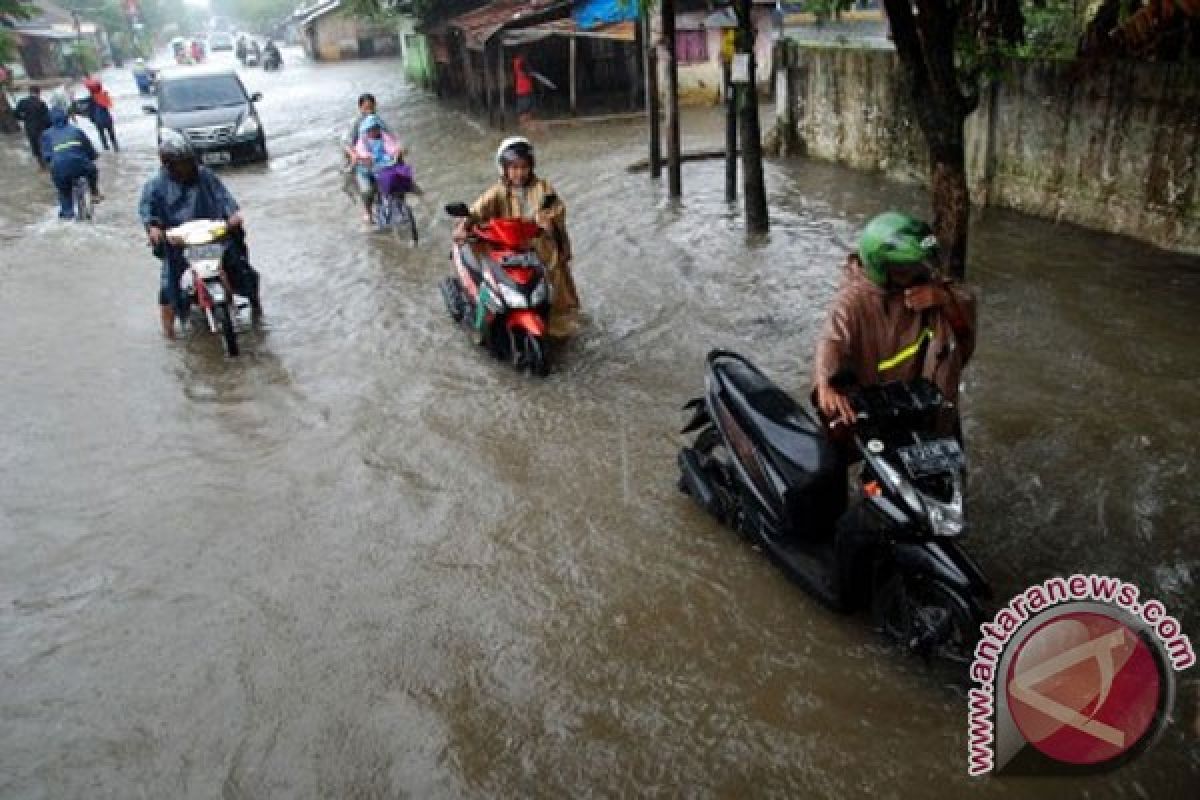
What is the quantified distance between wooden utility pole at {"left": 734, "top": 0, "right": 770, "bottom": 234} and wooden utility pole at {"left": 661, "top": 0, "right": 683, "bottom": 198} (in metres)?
1.31

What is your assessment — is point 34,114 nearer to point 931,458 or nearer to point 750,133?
point 750,133

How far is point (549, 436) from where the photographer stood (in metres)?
5.88

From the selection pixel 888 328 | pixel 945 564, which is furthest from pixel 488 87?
pixel 945 564

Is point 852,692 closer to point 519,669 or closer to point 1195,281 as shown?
point 519,669

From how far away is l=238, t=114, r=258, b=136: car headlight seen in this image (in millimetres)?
16891

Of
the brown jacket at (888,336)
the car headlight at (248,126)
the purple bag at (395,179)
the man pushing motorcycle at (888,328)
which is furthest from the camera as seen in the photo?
the car headlight at (248,126)

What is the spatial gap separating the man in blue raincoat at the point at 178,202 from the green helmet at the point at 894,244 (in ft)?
18.9

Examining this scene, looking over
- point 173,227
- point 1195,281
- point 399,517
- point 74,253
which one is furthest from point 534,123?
point 399,517

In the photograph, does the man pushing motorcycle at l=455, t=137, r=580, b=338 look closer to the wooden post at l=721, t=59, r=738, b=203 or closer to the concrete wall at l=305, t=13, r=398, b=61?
the wooden post at l=721, t=59, r=738, b=203

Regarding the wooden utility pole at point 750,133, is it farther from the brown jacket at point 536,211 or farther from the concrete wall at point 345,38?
the concrete wall at point 345,38

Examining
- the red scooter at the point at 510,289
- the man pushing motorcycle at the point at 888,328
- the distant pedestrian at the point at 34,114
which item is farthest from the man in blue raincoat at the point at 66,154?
the man pushing motorcycle at the point at 888,328

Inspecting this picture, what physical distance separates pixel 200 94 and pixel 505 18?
259 inches

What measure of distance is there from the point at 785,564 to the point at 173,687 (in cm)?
271

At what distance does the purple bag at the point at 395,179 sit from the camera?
35.2ft
